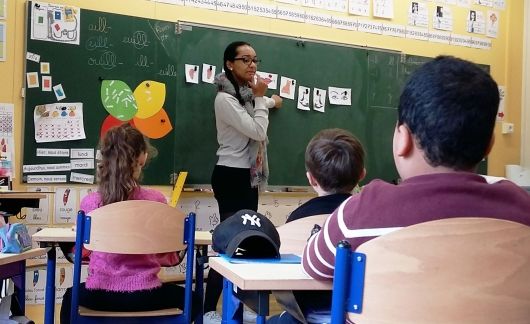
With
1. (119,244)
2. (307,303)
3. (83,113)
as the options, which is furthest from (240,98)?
(307,303)

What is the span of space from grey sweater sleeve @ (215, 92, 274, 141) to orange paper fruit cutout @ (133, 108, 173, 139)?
420 mm

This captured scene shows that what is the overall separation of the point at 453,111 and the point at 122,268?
1442 millimetres

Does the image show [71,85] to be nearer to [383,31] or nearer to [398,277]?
[383,31]

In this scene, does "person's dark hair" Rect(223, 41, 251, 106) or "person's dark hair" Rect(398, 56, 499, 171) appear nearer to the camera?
"person's dark hair" Rect(398, 56, 499, 171)

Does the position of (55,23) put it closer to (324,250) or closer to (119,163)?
(119,163)

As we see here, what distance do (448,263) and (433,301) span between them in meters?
0.07

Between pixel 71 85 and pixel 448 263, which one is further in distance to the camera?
pixel 71 85

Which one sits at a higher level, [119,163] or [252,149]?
[252,149]

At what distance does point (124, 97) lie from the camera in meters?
3.92

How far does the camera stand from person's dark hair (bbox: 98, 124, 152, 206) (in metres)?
2.31

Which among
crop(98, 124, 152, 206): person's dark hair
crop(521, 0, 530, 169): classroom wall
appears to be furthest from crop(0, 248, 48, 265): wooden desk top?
crop(521, 0, 530, 169): classroom wall

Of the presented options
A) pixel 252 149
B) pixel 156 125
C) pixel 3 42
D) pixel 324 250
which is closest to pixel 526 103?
pixel 252 149

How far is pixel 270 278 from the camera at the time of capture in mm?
1237

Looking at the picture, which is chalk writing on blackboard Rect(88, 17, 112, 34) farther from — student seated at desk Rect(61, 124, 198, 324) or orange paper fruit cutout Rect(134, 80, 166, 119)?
student seated at desk Rect(61, 124, 198, 324)
